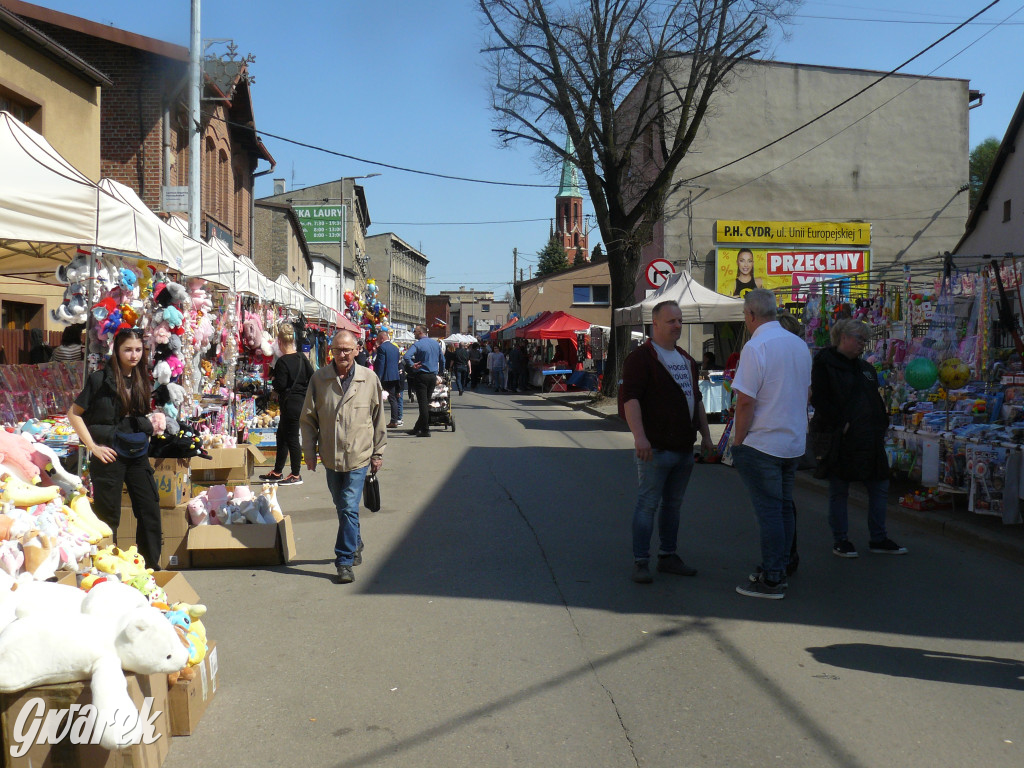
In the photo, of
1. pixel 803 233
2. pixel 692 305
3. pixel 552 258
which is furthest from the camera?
pixel 552 258

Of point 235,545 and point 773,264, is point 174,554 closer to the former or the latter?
point 235,545

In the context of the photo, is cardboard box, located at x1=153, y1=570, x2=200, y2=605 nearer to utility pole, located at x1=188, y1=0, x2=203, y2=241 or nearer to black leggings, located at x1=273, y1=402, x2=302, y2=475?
black leggings, located at x1=273, y1=402, x2=302, y2=475

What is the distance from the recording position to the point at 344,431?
20.9 feet

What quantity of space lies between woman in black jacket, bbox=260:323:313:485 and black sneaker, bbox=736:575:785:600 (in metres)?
6.20

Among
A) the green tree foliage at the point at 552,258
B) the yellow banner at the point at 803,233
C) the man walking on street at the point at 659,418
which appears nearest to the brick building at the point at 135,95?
the man walking on street at the point at 659,418

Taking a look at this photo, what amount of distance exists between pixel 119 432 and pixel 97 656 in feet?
9.55

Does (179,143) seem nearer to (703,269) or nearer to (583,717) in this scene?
(703,269)

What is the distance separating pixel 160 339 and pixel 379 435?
8.11 ft

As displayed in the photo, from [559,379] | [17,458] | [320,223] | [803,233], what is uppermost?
[320,223]

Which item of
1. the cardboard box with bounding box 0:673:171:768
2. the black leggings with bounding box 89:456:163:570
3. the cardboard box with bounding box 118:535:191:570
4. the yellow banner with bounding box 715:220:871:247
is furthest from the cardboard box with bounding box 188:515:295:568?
the yellow banner with bounding box 715:220:871:247

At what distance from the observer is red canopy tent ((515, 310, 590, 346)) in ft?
103

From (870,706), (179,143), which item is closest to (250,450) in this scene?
(870,706)

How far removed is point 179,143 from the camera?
22641mm

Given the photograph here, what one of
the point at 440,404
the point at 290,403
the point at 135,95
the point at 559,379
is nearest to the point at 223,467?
the point at 290,403
